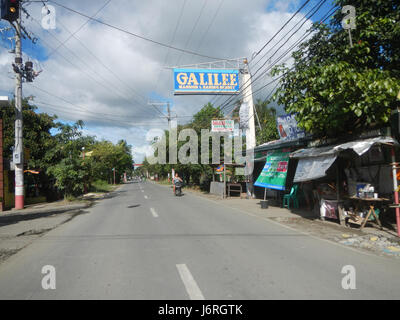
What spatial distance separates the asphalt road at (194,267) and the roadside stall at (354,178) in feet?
7.10

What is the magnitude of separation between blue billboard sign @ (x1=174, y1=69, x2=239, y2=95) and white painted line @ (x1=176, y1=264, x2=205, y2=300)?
60.4 feet

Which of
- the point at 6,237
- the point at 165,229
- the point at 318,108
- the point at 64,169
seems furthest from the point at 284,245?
the point at 64,169

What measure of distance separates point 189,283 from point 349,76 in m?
6.84

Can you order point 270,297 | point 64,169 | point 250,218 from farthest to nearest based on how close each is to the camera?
point 64,169 → point 250,218 → point 270,297

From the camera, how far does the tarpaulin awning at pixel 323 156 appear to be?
24.9 feet

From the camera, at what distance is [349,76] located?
7504 millimetres

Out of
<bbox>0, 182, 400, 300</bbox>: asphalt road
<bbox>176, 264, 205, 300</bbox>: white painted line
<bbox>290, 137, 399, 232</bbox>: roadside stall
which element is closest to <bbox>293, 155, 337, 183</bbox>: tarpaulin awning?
<bbox>290, 137, 399, 232</bbox>: roadside stall

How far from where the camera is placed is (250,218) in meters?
10.8

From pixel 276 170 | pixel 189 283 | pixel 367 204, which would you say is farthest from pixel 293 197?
pixel 189 283

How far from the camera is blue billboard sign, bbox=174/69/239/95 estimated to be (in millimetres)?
21781

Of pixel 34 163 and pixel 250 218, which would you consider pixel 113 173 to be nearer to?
pixel 34 163

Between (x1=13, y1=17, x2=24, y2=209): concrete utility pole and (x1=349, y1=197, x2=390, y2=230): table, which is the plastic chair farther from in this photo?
(x1=13, y1=17, x2=24, y2=209): concrete utility pole

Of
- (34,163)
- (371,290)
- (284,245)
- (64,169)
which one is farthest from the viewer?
(34,163)

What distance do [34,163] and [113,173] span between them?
135 ft
